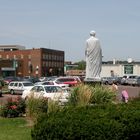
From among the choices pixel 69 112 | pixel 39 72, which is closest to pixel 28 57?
pixel 39 72

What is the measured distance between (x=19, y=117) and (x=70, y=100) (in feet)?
7.51

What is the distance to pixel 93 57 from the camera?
28.3 metres

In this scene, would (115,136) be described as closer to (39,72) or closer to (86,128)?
(86,128)

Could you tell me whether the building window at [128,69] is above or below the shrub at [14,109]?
above

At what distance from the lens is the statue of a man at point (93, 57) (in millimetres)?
28234

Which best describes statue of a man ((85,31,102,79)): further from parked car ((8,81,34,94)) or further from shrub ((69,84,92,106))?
parked car ((8,81,34,94))

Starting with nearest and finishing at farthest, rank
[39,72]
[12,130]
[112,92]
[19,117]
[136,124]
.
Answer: [136,124] < [12,130] < [19,117] < [112,92] < [39,72]

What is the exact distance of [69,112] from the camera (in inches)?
433

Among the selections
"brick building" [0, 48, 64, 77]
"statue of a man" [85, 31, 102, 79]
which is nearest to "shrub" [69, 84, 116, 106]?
"statue of a man" [85, 31, 102, 79]

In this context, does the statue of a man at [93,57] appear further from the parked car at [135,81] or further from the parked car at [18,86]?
the parked car at [135,81]

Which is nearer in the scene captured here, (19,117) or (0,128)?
(0,128)

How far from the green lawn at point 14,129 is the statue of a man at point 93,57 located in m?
10.7

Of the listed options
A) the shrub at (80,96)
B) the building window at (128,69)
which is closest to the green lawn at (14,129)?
the shrub at (80,96)

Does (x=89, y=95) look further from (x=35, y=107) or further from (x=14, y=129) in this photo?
(x=14, y=129)
